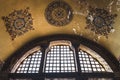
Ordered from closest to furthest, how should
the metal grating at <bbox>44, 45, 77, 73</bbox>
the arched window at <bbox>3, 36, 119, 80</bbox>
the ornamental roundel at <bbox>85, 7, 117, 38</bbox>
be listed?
the arched window at <bbox>3, 36, 119, 80</bbox>
the metal grating at <bbox>44, 45, 77, 73</bbox>
the ornamental roundel at <bbox>85, 7, 117, 38</bbox>

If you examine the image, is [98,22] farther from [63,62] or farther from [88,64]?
[63,62]

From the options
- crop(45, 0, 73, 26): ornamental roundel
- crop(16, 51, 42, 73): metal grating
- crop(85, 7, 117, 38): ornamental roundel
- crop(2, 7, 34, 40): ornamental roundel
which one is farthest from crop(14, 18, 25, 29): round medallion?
crop(85, 7, 117, 38): ornamental roundel

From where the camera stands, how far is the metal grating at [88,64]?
11.2 meters

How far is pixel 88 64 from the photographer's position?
37.9 ft

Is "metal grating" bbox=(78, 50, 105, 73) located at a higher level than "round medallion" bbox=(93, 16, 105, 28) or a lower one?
lower

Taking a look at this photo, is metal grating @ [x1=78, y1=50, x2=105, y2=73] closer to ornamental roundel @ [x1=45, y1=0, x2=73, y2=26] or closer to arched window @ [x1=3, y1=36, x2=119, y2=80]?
arched window @ [x1=3, y1=36, x2=119, y2=80]

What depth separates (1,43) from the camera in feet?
36.8

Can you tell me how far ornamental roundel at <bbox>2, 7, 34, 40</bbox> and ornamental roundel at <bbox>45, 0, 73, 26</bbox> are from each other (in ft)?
3.22

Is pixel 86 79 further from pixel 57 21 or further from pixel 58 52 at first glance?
pixel 57 21

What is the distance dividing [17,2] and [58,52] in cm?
334

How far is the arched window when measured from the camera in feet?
34.8

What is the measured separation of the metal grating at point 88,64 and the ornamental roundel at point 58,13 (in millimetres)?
1888

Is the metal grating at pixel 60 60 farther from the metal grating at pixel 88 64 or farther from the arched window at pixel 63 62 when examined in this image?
the metal grating at pixel 88 64

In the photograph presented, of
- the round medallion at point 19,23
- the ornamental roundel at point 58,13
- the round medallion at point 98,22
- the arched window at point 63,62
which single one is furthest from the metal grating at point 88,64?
the round medallion at point 19,23
